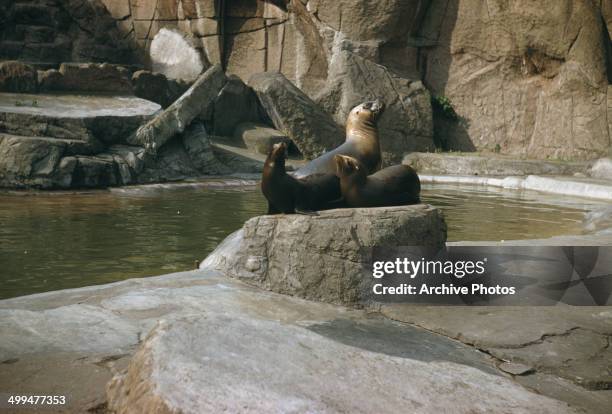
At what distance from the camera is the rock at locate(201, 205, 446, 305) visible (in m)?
3.89

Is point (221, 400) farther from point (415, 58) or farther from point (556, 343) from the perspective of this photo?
point (415, 58)

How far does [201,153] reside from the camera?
1241cm

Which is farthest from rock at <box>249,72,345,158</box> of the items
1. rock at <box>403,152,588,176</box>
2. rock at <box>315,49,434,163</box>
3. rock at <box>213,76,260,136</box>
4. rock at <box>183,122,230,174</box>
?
rock at <box>183,122,230,174</box>

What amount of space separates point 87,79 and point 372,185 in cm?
1075

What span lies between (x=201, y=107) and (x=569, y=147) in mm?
8475

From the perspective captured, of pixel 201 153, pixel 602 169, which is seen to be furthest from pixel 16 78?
pixel 602 169

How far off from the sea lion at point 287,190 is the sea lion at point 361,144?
69cm

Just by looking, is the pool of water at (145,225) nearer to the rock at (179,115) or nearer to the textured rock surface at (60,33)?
the rock at (179,115)

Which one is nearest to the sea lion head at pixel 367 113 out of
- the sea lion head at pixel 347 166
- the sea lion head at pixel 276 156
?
the sea lion head at pixel 347 166

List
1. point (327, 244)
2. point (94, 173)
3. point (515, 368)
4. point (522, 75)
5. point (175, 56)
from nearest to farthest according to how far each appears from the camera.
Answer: point (515, 368)
point (327, 244)
point (94, 173)
point (522, 75)
point (175, 56)

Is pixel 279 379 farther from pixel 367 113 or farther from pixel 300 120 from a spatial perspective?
pixel 300 120

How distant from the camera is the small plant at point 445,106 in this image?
55.5ft

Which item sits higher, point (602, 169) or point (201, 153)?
point (602, 169)

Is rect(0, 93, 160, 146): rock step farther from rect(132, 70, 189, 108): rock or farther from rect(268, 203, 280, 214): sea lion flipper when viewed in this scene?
rect(268, 203, 280, 214): sea lion flipper
